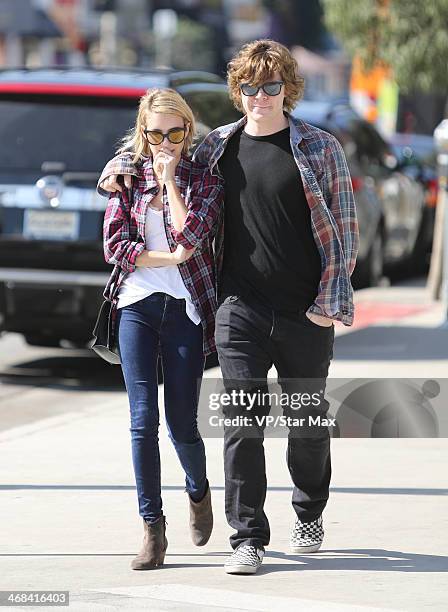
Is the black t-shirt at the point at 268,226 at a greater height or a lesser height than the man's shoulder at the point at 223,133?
lesser

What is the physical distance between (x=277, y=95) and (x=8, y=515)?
2.11 metres

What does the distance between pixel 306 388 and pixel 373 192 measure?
31.3 feet

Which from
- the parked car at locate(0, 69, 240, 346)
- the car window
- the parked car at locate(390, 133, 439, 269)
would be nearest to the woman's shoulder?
the parked car at locate(0, 69, 240, 346)

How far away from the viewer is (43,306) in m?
10.2

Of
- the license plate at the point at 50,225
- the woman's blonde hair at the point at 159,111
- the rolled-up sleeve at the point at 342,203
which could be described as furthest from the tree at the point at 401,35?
the woman's blonde hair at the point at 159,111

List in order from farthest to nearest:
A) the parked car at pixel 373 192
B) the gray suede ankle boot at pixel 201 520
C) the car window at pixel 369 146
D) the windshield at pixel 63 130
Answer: the car window at pixel 369 146 → the parked car at pixel 373 192 → the windshield at pixel 63 130 → the gray suede ankle boot at pixel 201 520

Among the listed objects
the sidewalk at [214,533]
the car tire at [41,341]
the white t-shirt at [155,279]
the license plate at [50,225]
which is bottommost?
the car tire at [41,341]

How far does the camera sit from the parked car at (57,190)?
9.99 metres

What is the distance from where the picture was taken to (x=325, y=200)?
5.70 meters

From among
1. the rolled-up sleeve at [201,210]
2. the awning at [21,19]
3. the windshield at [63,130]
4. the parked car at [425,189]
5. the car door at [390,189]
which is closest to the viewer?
the rolled-up sleeve at [201,210]

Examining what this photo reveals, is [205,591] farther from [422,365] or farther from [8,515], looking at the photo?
[422,365]

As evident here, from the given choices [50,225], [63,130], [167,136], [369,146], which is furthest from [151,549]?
[369,146]

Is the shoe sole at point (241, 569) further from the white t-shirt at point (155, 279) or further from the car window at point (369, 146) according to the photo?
the car window at point (369, 146)

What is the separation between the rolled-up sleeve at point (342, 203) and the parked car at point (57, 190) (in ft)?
13.3
